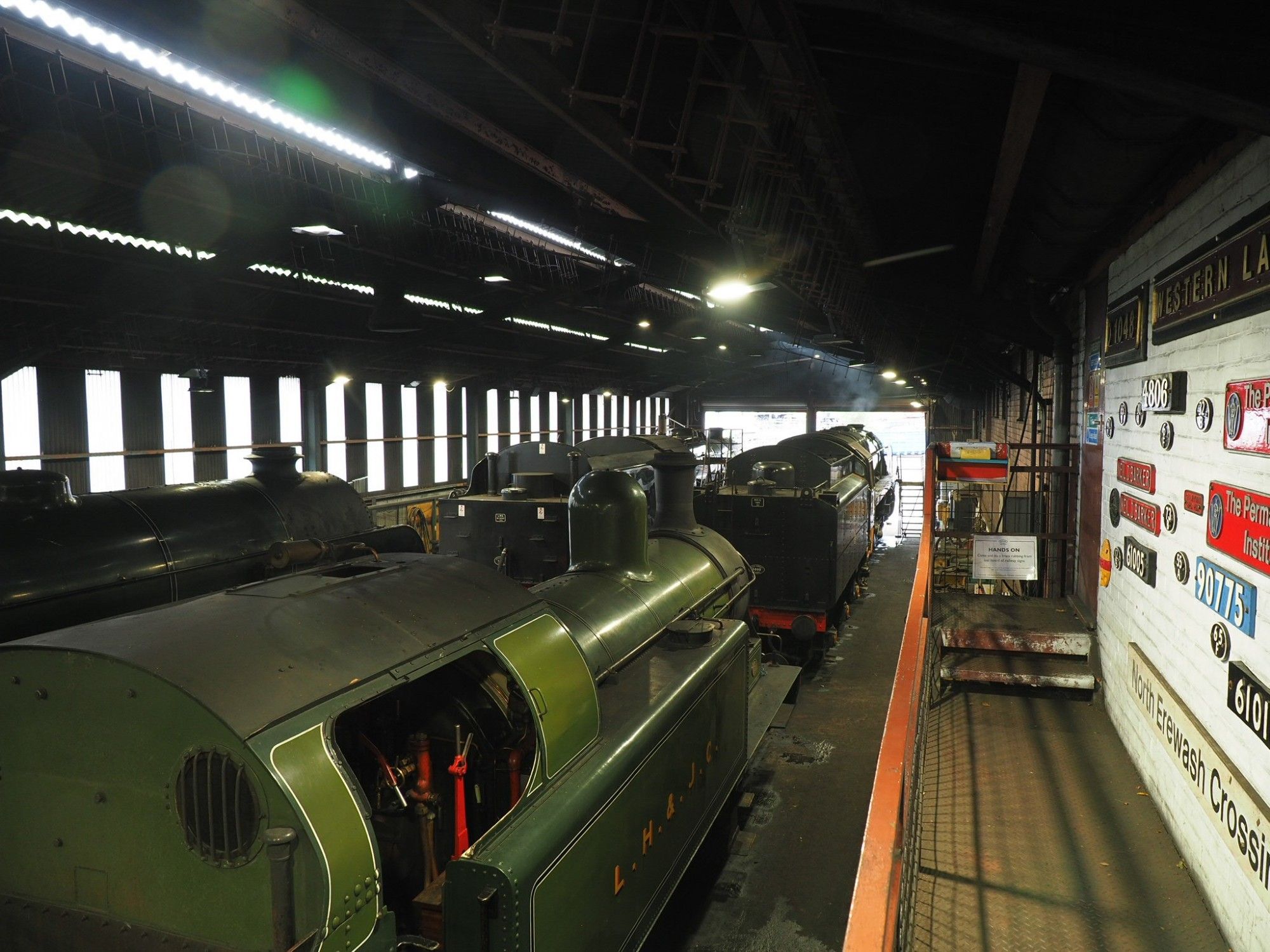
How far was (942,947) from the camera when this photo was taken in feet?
16.4

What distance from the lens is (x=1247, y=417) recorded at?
4.61 metres

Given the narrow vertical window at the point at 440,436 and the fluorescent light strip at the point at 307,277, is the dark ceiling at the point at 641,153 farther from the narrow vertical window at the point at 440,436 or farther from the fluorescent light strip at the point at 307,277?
the narrow vertical window at the point at 440,436

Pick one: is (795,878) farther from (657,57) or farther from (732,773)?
(657,57)

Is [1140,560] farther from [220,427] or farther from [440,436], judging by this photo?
[440,436]

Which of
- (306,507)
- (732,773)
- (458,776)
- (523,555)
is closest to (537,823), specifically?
(458,776)

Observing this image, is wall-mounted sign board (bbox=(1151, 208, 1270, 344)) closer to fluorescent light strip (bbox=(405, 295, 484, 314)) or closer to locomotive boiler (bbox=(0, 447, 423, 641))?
locomotive boiler (bbox=(0, 447, 423, 641))

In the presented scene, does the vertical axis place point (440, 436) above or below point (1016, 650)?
above

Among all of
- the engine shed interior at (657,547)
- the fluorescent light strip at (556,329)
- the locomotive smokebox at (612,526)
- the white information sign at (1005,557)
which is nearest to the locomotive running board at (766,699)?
the engine shed interior at (657,547)

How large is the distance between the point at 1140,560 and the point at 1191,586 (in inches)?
54.5

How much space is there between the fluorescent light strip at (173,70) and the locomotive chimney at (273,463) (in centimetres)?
343

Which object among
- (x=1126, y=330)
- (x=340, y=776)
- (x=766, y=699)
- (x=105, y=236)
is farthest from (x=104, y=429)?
(x=1126, y=330)

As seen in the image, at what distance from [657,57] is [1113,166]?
2.98 meters

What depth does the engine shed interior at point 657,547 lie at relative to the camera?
3197 millimetres

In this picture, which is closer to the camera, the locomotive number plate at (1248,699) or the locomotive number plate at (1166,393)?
the locomotive number plate at (1248,699)
